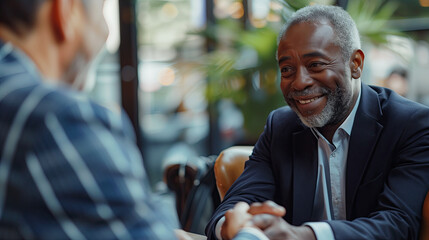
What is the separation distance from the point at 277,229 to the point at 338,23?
0.81 meters

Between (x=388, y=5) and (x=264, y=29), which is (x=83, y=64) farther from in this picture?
(x=388, y=5)

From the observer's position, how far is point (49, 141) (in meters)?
0.67

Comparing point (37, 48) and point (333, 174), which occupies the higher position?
point (37, 48)

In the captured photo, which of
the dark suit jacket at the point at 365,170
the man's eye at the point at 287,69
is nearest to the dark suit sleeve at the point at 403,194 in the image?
the dark suit jacket at the point at 365,170

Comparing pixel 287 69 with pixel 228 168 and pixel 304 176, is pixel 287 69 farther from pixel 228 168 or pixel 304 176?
pixel 228 168

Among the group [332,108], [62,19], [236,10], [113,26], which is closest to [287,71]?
[332,108]

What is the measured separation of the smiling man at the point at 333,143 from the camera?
1.50m

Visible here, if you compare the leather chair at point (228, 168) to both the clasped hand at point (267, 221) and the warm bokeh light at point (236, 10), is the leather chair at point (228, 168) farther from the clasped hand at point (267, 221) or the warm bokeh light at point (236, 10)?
the warm bokeh light at point (236, 10)

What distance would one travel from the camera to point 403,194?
1.42m

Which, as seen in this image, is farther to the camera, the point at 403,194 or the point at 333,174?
the point at 333,174

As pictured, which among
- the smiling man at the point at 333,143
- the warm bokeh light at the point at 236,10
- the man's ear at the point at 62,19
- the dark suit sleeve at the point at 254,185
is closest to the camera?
the man's ear at the point at 62,19

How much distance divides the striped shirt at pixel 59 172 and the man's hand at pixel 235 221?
1.94 ft

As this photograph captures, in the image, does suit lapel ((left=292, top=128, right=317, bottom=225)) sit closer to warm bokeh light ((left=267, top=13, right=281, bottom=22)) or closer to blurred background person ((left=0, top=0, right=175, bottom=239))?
blurred background person ((left=0, top=0, right=175, bottom=239))

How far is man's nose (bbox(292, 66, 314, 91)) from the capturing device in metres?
1.64
